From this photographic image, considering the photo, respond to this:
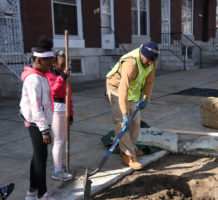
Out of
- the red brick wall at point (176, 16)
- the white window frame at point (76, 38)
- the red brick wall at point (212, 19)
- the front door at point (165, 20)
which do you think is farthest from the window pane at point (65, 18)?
the red brick wall at point (212, 19)

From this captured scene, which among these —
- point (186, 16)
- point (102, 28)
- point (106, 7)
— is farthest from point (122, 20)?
point (186, 16)

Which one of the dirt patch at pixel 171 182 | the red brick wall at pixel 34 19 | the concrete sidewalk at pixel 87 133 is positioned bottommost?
the dirt patch at pixel 171 182

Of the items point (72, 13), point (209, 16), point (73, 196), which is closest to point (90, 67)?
point (72, 13)

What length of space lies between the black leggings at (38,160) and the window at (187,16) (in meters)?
19.4

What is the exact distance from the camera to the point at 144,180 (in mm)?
3771

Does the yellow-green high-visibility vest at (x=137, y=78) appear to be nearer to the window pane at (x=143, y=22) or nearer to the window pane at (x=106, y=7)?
the window pane at (x=106, y=7)

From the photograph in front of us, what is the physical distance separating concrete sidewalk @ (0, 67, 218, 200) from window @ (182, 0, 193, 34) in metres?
12.0

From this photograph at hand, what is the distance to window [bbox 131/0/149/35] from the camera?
1630 centimetres

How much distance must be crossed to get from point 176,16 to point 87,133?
623 inches

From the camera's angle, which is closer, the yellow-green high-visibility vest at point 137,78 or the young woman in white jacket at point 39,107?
the young woman in white jacket at point 39,107

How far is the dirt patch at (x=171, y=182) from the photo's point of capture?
341 cm

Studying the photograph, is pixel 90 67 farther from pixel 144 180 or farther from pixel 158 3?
pixel 144 180

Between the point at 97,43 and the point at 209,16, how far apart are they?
1303 centimetres

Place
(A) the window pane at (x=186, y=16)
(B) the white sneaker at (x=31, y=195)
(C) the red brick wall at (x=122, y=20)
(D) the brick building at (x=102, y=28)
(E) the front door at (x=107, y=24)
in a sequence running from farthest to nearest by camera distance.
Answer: (A) the window pane at (x=186, y=16), (C) the red brick wall at (x=122, y=20), (E) the front door at (x=107, y=24), (D) the brick building at (x=102, y=28), (B) the white sneaker at (x=31, y=195)
